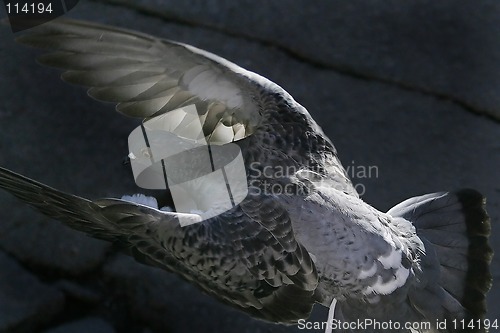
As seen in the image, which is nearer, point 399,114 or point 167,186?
point 167,186

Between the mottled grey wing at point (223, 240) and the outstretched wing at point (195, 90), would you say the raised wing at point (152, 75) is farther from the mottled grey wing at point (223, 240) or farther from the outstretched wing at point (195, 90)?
the mottled grey wing at point (223, 240)

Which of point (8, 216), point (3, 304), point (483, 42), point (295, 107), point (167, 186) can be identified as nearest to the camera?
point (295, 107)

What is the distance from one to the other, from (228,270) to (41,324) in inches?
45.0

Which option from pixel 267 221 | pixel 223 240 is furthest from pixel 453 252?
pixel 223 240

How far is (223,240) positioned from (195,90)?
61 cm

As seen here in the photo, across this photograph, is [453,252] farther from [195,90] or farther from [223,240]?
[195,90]

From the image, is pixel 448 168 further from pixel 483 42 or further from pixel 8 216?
pixel 8 216

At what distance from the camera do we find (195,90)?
9.90 ft

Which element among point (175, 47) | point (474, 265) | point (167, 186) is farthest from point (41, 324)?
point (474, 265)

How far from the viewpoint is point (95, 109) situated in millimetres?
4090

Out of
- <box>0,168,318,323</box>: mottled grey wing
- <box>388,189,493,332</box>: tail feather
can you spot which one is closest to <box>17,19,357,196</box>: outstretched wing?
<box>0,168,318,323</box>: mottled grey wing

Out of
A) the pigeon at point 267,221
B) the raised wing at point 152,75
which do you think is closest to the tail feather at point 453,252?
the pigeon at point 267,221

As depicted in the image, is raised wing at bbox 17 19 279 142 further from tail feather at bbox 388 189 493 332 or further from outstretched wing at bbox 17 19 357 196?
tail feather at bbox 388 189 493 332

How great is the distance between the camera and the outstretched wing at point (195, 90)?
9.14ft
